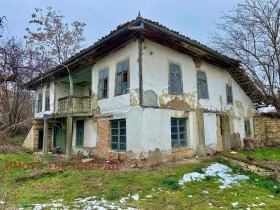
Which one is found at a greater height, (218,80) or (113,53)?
(113,53)

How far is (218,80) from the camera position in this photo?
518 inches

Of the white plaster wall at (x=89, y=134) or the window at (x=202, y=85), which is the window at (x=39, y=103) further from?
the window at (x=202, y=85)

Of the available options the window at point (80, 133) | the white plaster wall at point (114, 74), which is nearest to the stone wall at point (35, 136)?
the window at point (80, 133)

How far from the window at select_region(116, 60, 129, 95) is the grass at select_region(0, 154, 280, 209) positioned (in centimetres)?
382

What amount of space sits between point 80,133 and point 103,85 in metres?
3.51

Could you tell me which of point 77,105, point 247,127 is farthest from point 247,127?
point 77,105

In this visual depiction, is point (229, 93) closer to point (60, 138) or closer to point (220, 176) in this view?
point (220, 176)

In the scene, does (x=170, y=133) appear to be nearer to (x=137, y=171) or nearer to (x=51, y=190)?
(x=137, y=171)

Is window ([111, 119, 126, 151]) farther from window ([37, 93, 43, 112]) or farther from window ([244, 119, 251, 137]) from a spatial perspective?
window ([244, 119, 251, 137])

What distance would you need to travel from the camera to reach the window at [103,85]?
10914 mm

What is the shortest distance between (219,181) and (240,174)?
1226 mm

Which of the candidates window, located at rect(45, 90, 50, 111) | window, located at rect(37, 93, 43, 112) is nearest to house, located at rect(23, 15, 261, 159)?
window, located at rect(45, 90, 50, 111)

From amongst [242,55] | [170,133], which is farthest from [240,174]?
[242,55]

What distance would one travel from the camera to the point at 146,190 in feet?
19.4
